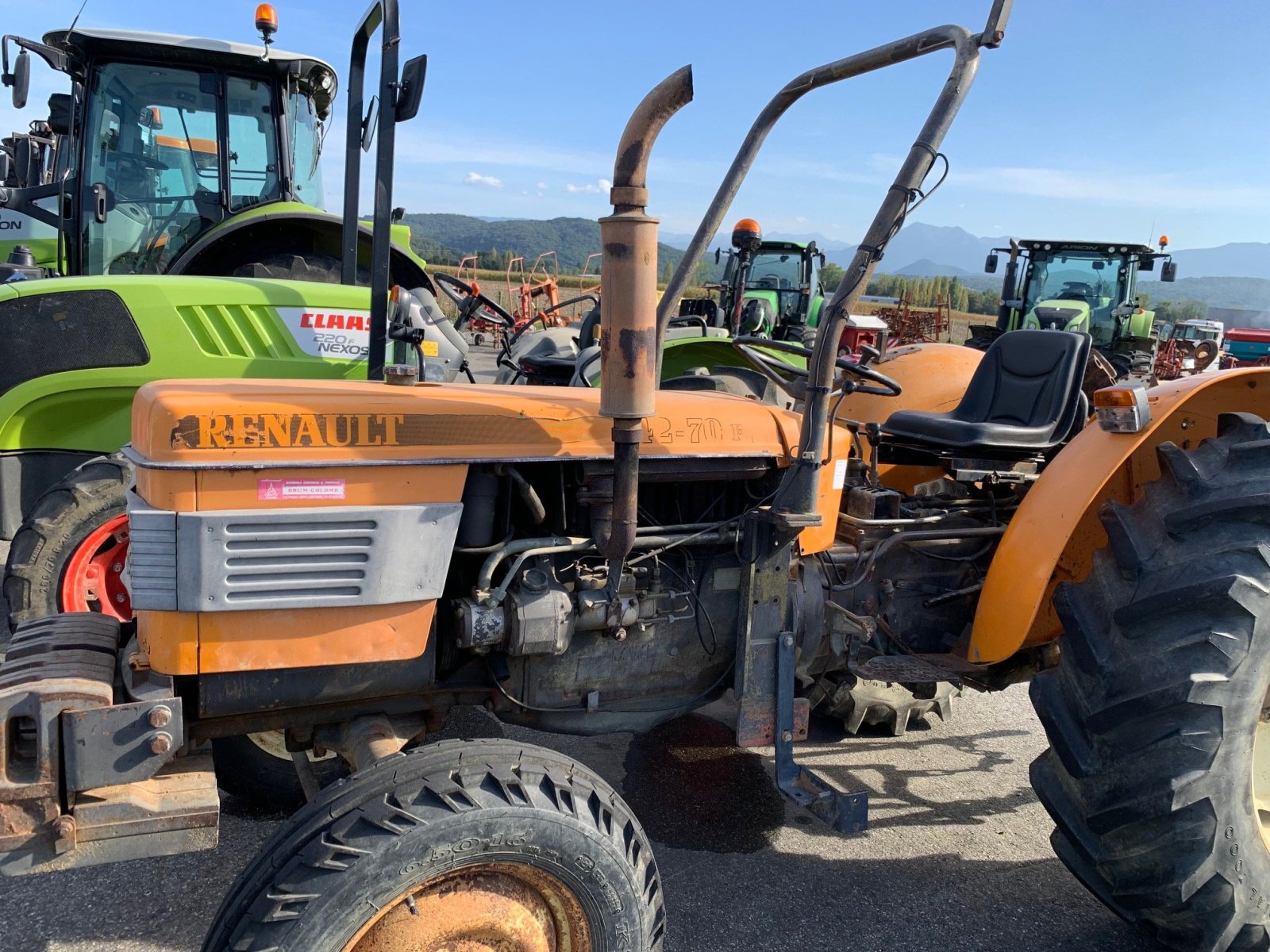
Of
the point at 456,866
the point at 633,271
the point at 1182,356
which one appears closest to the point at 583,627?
the point at 456,866

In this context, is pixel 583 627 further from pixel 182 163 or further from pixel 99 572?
pixel 182 163

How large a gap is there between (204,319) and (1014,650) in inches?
127

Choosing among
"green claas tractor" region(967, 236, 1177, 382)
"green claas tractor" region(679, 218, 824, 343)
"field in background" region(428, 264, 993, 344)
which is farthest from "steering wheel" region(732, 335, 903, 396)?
"field in background" region(428, 264, 993, 344)

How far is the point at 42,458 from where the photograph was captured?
361 centimetres

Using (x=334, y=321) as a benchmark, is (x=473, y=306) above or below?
above

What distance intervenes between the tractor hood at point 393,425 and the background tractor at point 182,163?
3016 mm

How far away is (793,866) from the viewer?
256 cm

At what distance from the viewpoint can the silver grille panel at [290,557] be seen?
168 cm

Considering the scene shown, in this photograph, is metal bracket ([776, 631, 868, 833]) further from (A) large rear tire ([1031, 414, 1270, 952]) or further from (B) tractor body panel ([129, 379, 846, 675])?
(B) tractor body panel ([129, 379, 846, 675])

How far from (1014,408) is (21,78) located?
4.68 meters

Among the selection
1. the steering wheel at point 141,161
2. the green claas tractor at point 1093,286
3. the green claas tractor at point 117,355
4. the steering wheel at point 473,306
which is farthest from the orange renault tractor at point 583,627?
the green claas tractor at point 1093,286

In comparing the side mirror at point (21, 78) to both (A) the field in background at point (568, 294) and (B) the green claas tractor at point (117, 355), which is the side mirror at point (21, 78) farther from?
(A) the field in background at point (568, 294)

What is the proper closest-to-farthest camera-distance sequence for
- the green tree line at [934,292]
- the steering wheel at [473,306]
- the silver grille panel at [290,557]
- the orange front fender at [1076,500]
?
the silver grille panel at [290,557]
the orange front fender at [1076,500]
the steering wheel at [473,306]
the green tree line at [934,292]

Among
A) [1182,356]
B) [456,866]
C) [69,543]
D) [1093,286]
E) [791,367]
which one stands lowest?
[456,866]
